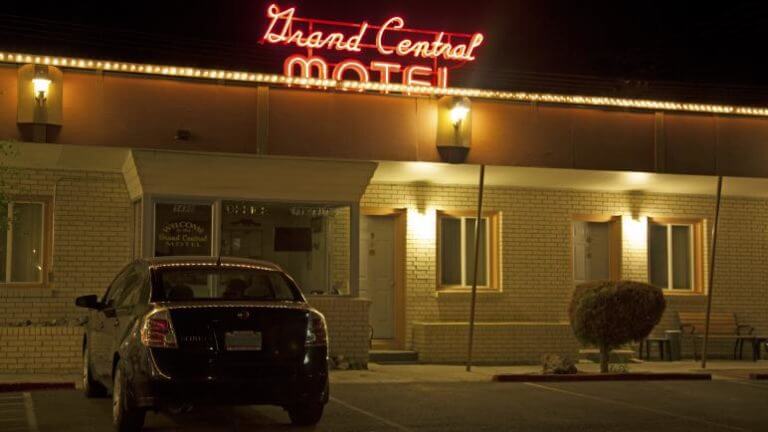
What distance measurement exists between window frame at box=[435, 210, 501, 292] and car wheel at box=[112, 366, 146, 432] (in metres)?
10.0

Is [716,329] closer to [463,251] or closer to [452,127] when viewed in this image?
[463,251]

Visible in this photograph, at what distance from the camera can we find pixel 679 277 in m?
21.6

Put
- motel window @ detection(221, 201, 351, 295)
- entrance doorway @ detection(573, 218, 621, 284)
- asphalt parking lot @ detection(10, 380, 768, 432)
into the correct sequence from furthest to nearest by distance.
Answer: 1. entrance doorway @ detection(573, 218, 621, 284)
2. motel window @ detection(221, 201, 351, 295)
3. asphalt parking lot @ detection(10, 380, 768, 432)

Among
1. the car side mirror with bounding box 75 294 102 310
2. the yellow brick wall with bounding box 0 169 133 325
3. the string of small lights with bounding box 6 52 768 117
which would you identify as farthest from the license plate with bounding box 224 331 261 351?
the yellow brick wall with bounding box 0 169 133 325

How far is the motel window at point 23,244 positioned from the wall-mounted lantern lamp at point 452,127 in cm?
648

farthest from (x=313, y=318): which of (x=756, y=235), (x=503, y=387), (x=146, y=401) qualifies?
(x=756, y=235)

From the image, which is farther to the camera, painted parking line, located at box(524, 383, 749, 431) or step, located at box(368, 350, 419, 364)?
step, located at box(368, 350, 419, 364)

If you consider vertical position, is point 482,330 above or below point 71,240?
below

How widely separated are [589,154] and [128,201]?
25.7ft

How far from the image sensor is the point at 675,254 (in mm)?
21594

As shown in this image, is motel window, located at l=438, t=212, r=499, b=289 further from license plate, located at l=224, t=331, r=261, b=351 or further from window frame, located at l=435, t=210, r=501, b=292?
license plate, located at l=224, t=331, r=261, b=351

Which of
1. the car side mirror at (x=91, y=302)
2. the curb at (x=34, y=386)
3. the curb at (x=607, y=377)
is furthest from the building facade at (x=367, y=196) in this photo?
the car side mirror at (x=91, y=302)

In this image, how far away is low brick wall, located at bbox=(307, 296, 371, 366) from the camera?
1703cm

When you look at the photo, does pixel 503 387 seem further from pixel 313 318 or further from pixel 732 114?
pixel 732 114
